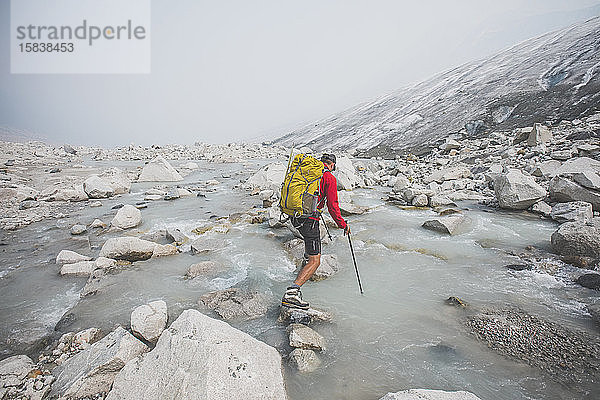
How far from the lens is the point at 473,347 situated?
12.7 ft

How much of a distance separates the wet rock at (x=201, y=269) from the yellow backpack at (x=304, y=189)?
2.91 metres

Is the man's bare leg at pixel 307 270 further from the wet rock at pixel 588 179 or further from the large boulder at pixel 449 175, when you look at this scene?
the large boulder at pixel 449 175

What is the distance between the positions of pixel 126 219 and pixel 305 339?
858 centimetres

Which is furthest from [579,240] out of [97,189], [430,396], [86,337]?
[97,189]

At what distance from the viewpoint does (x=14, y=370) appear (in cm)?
337

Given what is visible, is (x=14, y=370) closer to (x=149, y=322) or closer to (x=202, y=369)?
(x=149, y=322)

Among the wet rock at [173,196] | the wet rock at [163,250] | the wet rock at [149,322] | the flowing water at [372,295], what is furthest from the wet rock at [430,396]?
the wet rock at [173,196]

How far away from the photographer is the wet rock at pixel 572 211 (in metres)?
8.02

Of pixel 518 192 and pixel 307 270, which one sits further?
pixel 518 192

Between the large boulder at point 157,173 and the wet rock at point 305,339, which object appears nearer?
the wet rock at point 305,339

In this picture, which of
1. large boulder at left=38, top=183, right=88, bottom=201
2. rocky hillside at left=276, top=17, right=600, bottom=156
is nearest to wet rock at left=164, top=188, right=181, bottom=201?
large boulder at left=38, top=183, right=88, bottom=201

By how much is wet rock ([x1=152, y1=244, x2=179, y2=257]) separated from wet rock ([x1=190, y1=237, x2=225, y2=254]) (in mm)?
486

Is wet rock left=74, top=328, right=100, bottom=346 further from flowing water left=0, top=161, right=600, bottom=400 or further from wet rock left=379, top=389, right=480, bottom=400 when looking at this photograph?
wet rock left=379, top=389, right=480, bottom=400

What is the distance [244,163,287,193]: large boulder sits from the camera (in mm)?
16469
